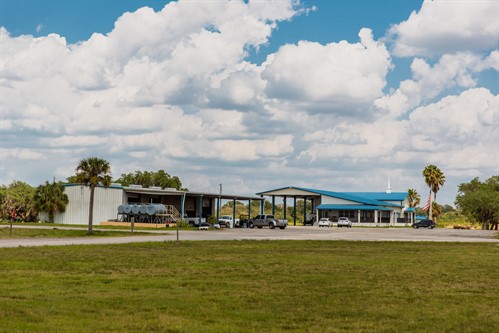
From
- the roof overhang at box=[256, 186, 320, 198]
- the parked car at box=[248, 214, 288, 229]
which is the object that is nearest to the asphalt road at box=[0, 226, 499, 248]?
the parked car at box=[248, 214, 288, 229]

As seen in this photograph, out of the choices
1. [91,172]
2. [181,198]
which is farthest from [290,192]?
[91,172]

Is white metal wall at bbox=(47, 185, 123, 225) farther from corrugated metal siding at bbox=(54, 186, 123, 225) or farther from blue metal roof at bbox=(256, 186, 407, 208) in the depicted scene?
blue metal roof at bbox=(256, 186, 407, 208)

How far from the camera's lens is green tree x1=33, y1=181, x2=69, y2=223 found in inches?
3374

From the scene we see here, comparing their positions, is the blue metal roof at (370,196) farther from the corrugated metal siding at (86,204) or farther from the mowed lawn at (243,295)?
the mowed lawn at (243,295)

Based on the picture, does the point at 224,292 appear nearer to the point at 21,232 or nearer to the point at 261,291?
the point at 261,291

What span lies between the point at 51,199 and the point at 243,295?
7397 cm

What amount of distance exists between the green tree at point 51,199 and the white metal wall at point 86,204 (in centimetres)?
73

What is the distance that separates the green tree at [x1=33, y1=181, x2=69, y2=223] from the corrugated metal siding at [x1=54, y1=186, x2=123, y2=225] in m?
0.76

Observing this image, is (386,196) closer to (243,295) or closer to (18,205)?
(18,205)

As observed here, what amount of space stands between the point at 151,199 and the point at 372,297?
265 ft

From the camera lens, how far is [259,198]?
107m

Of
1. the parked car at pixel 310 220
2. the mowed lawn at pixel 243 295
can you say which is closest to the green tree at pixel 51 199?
the parked car at pixel 310 220

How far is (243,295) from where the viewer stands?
16344 mm

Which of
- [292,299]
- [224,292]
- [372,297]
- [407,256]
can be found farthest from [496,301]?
[407,256]
